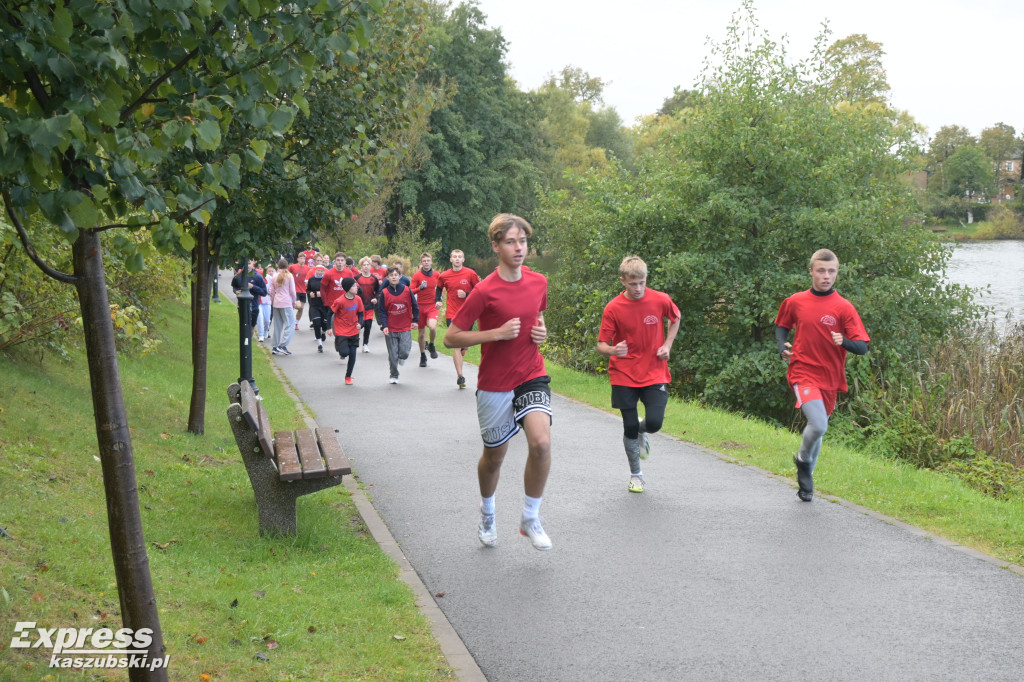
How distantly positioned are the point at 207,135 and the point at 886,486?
726 cm

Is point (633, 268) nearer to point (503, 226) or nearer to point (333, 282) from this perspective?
point (503, 226)

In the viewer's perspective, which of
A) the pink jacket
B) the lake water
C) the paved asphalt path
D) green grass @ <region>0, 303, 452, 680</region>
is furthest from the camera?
the lake water

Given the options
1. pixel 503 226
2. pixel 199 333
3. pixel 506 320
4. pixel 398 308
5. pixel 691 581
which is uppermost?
pixel 503 226

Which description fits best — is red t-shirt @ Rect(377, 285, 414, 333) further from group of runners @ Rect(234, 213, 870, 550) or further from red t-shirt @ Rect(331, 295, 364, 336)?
group of runners @ Rect(234, 213, 870, 550)

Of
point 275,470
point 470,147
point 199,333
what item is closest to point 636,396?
point 275,470

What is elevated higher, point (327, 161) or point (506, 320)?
point (327, 161)

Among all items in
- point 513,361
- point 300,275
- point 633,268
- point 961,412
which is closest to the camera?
point 513,361

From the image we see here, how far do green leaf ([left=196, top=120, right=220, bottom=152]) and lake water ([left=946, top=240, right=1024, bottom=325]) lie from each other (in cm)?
1877

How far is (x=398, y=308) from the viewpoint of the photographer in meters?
16.4

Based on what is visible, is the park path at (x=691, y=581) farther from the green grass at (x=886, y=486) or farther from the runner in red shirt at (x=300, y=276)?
the runner in red shirt at (x=300, y=276)

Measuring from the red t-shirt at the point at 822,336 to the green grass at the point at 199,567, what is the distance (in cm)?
388

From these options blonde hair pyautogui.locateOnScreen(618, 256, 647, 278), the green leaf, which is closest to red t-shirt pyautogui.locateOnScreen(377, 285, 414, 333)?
blonde hair pyautogui.locateOnScreen(618, 256, 647, 278)

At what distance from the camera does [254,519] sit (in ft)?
23.6

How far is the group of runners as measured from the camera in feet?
20.3
